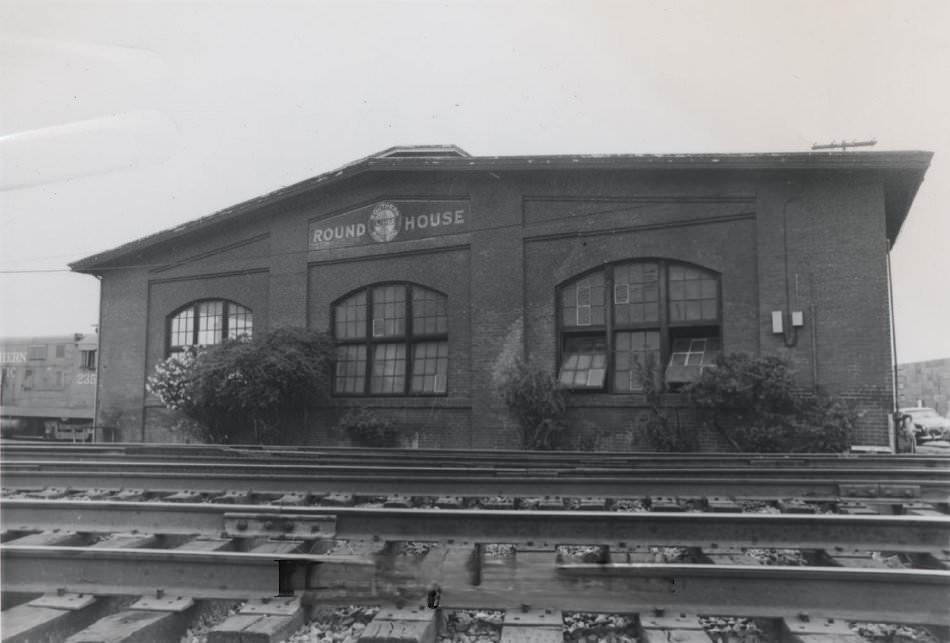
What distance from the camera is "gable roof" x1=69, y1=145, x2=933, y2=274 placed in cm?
1172

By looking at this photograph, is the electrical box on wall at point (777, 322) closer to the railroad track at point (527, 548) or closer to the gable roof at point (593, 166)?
the gable roof at point (593, 166)

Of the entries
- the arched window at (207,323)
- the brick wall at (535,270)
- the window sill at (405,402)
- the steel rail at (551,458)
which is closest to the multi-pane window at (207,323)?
the arched window at (207,323)

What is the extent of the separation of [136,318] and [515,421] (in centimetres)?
1274

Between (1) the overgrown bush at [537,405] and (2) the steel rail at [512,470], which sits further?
(1) the overgrown bush at [537,405]

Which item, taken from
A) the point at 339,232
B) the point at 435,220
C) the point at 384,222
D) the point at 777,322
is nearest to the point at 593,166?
the point at 435,220

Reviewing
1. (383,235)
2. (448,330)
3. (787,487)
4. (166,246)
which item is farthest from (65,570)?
(166,246)

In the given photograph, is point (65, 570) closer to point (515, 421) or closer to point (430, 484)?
point (430, 484)

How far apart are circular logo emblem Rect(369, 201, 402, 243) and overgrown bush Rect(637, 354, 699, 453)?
6.93 m

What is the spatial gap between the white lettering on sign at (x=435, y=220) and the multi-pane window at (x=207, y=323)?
560cm

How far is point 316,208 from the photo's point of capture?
1773 centimetres

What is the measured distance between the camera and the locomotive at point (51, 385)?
2064 cm

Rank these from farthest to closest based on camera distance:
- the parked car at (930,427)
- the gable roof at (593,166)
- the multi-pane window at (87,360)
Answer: the parked car at (930,427) → the multi-pane window at (87,360) → the gable roof at (593,166)

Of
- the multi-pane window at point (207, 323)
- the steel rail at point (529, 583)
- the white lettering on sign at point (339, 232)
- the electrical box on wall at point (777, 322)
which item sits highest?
the white lettering on sign at point (339, 232)

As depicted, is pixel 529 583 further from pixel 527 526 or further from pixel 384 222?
pixel 384 222
